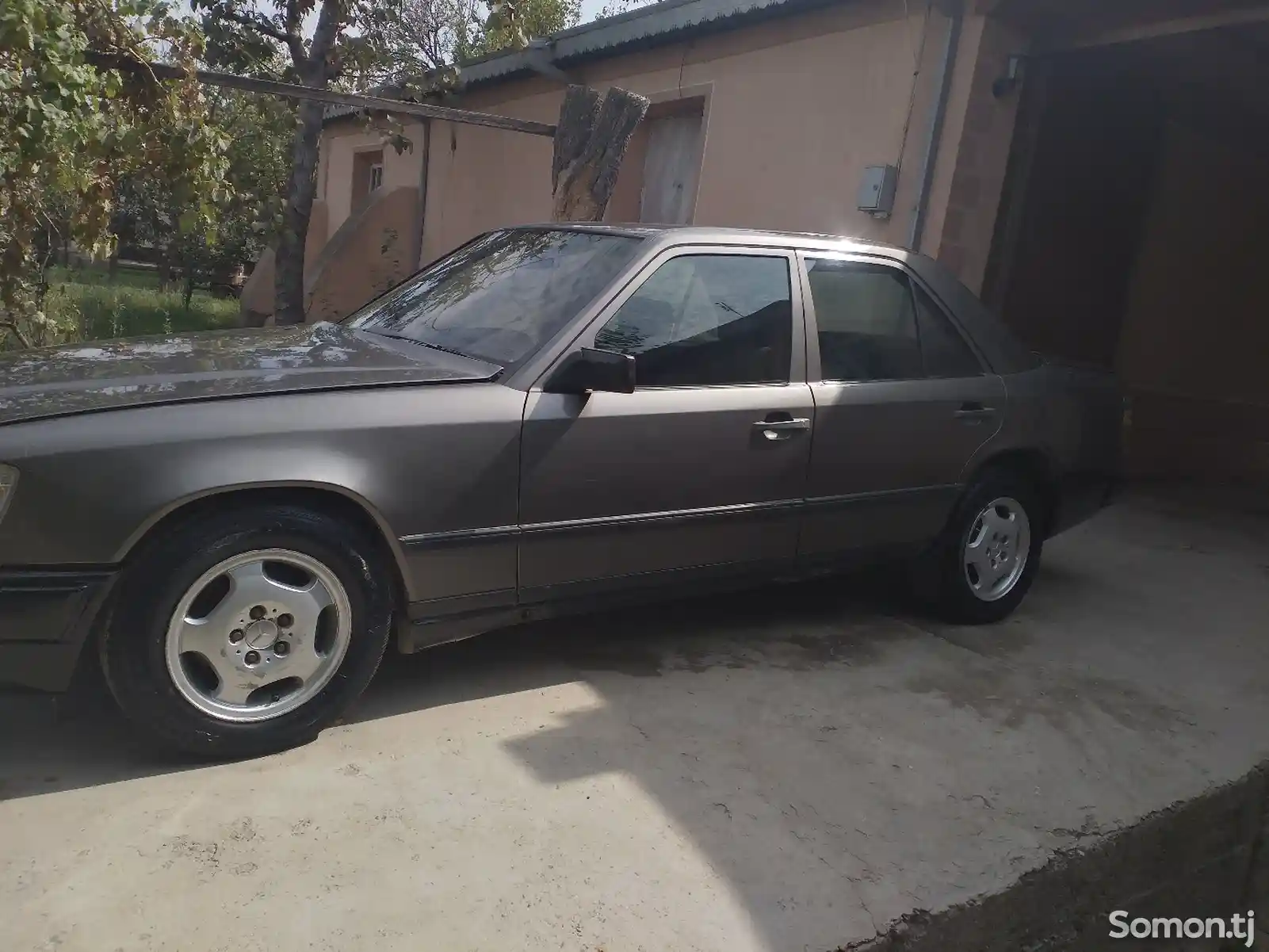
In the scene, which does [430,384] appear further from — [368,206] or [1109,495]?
[368,206]

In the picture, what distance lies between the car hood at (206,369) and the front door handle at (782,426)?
1007mm

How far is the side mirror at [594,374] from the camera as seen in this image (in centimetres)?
312

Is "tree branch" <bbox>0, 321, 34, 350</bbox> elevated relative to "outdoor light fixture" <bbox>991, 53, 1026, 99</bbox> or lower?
lower

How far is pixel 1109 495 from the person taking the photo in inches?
197

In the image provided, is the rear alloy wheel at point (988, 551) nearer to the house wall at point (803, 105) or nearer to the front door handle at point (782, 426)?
the front door handle at point (782, 426)

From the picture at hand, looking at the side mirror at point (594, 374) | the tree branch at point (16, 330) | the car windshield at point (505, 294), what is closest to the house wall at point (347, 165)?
the tree branch at point (16, 330)

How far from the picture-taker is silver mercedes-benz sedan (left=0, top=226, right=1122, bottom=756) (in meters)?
2.58

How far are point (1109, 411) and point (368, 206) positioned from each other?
10.7m

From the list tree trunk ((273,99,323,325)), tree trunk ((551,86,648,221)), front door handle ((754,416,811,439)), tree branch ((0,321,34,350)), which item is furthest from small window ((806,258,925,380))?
tree trunk ((273,99,323,325))

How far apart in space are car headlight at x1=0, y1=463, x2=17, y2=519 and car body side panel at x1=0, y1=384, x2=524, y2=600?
0.06 ft

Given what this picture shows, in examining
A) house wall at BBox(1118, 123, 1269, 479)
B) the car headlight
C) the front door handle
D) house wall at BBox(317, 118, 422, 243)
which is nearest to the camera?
the car headlight

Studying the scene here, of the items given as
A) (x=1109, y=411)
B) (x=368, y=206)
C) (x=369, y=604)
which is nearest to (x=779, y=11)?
(x=1109, y=411)

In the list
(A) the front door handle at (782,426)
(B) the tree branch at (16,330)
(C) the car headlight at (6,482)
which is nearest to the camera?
(C) the car headlight at (6,482)

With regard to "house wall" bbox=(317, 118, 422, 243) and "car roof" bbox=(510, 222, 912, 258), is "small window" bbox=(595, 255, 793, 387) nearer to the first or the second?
"car roof" bbox=(510, 222, 912, 258)
